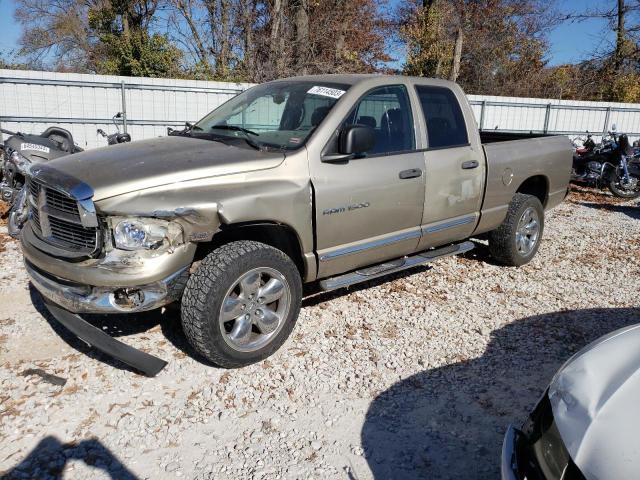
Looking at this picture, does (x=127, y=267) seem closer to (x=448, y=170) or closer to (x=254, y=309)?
(x=254, y=309)

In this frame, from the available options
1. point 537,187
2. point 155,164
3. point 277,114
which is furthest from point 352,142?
point 537,187

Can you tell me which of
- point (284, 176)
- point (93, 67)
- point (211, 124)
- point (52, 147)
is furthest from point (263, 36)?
point (284, 176)

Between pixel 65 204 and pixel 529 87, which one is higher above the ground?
pixel 529 87

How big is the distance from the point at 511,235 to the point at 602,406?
A: 4.00 m

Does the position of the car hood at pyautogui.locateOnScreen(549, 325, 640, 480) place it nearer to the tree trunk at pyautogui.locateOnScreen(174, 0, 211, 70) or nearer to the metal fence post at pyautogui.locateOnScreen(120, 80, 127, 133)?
the metal fence post at pyautogui.locateOnScreen(120, 80, 127, 133)

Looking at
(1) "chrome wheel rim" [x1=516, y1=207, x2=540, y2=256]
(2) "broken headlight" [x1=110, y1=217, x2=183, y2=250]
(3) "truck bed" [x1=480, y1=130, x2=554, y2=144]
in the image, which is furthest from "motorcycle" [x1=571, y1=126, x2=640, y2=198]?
(2) "broken headlight" [x1=110, y1=217, x2=183, y2=250]

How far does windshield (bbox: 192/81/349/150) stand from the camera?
13.5 feet

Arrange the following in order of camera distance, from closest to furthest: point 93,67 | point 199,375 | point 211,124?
point 199,375
point 211,124
point 93,67

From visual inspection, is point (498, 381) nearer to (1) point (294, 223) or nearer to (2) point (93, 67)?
(1) point (294, 223)

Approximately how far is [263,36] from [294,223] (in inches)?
630

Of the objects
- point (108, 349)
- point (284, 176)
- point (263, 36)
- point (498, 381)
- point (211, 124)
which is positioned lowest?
point (498, 381)

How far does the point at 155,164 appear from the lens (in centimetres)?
351

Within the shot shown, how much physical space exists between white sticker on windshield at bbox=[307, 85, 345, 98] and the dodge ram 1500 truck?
0.02m

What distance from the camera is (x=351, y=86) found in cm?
432
